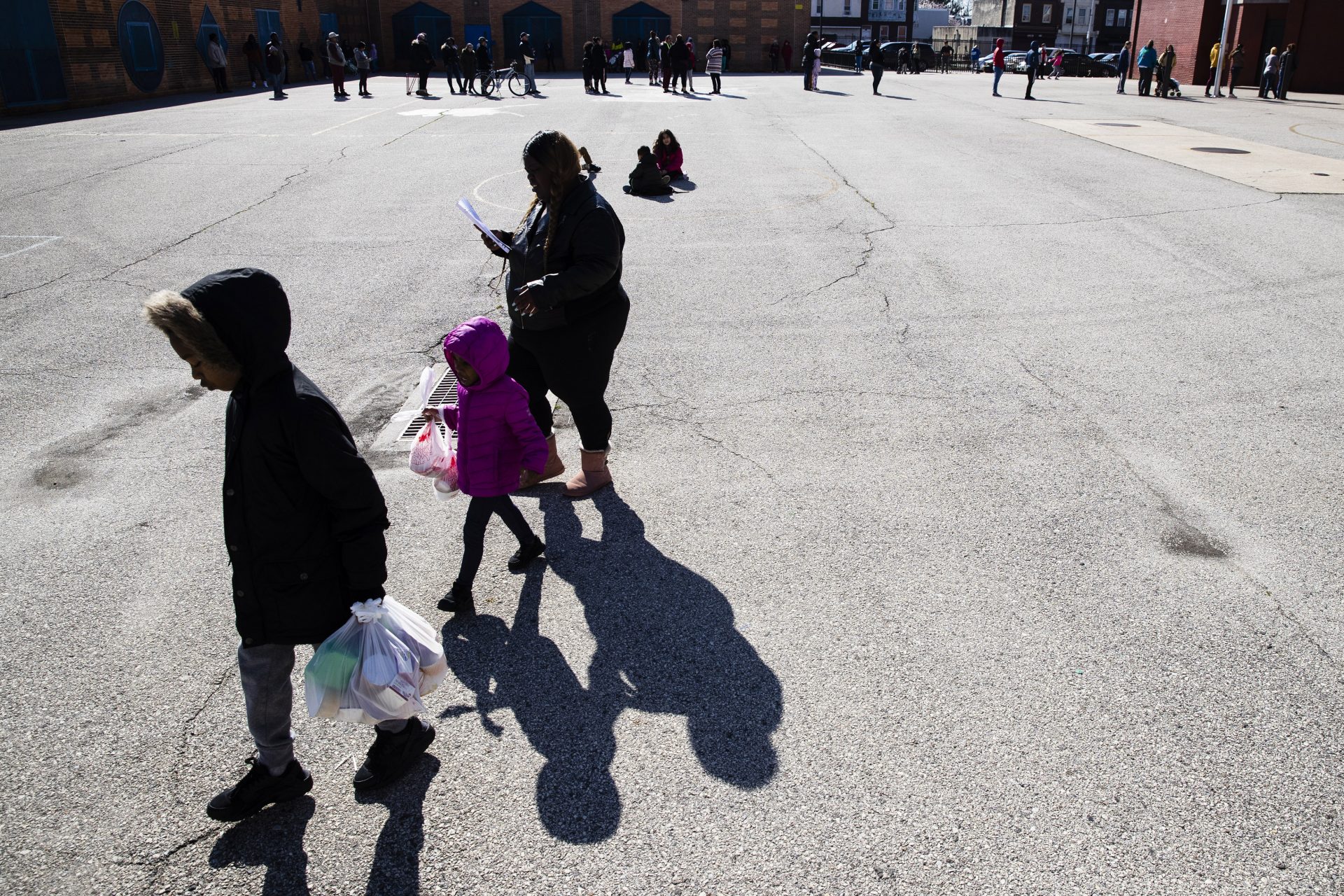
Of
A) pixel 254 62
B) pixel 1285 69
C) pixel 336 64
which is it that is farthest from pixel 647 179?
pixel 1285 69

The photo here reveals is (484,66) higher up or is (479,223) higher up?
(484,66)

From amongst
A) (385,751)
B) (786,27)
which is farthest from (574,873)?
(786,27)

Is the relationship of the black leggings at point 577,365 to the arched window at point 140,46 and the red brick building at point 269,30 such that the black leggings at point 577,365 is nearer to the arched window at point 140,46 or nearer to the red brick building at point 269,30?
the red brick building at point 269,30

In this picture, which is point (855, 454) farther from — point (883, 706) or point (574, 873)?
point (574, 873)

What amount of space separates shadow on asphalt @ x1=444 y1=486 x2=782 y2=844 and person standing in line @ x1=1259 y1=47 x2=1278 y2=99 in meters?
34.8

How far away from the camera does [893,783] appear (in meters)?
3.33

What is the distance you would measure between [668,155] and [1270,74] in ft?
86.6

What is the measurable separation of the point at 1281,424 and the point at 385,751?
6.07 metres

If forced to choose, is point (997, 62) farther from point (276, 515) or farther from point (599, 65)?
point (276, 515)

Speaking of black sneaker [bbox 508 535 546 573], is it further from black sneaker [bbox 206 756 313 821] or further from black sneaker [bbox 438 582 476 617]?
black sneaker [bbox 206 756 313 821]

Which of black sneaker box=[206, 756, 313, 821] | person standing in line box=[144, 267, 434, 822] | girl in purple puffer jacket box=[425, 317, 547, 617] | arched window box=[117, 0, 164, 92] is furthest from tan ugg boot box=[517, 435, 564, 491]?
arched window box=[117, 0, 164, 92]

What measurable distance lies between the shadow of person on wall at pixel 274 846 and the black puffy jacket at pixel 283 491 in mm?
606

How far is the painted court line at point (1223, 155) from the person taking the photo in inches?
591

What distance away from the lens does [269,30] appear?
38312 mm
